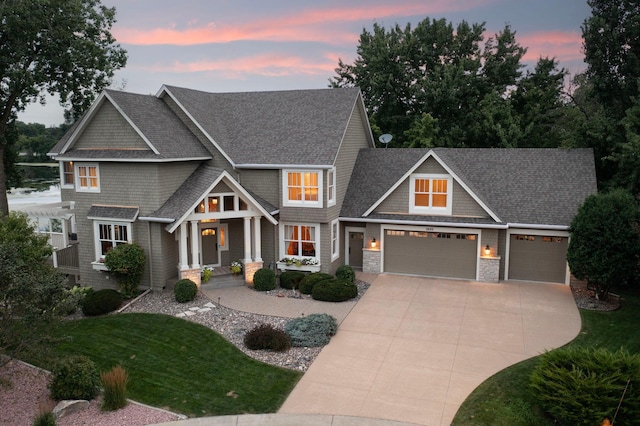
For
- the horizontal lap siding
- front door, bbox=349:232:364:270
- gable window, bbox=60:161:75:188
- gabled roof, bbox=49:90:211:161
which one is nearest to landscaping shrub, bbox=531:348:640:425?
front door, bbox=349:232:364:270

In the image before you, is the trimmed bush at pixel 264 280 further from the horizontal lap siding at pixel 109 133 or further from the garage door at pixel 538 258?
the garage door at pixel 538 258

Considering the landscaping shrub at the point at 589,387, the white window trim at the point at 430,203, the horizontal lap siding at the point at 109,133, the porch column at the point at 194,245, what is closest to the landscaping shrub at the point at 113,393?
the porch column at the point at 194,245

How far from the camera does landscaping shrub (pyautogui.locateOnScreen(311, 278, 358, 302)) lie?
20297 millimetres

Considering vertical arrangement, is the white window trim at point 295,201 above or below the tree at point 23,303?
above

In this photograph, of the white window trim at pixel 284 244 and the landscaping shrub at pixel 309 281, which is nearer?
the landscaping shrub at pixel 309 281

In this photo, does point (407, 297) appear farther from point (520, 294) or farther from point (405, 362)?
point (405, 362)

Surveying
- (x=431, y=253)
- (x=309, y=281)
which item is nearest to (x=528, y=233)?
(x=431, y=253)

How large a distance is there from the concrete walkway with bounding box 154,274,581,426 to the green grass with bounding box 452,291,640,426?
0.98ft

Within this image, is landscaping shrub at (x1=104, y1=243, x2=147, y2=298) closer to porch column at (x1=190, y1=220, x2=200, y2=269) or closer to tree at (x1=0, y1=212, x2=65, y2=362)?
porch column at (x1=190, y1=220, x2=200, y2=269)

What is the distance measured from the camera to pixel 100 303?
1902cm

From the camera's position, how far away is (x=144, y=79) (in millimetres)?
40844

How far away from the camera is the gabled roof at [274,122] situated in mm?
23469

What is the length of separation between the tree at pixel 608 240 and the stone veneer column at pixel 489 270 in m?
3.45

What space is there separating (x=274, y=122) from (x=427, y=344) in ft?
46.3
